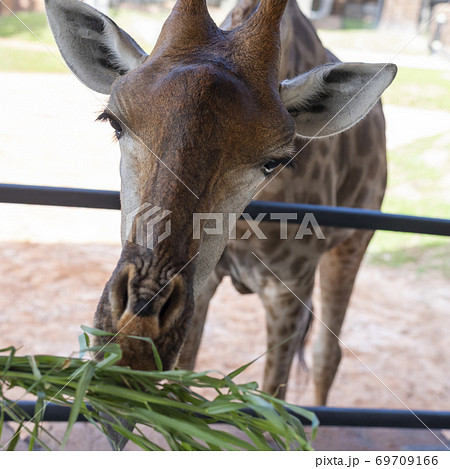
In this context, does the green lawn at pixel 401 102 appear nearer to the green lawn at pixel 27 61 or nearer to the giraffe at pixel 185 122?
the green lawn at pixel 27 61

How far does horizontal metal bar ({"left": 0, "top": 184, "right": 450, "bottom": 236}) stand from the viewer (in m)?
1.89

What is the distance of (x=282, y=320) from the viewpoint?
9.88 feet

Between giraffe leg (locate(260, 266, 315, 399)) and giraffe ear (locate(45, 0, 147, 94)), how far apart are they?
4.35 feet

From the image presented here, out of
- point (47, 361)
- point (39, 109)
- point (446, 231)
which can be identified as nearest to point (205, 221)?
point (47, 361)

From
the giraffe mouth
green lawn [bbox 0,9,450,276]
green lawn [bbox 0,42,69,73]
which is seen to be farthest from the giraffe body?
green lawn [bbox 0,42,69,73]

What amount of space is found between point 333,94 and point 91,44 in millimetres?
821

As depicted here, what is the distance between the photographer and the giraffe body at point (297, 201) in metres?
2.69

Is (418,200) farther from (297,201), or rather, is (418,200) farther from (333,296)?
(297,201)

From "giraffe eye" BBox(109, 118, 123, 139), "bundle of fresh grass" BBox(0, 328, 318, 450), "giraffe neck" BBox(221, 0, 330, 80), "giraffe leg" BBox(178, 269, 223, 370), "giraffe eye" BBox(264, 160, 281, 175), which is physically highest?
"giraffe neck" BBox(221, 0, 330, 80)

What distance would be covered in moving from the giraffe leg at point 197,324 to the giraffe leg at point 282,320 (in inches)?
9.6

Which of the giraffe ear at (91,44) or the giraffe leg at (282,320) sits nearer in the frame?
the giraffe ear at (91,44)

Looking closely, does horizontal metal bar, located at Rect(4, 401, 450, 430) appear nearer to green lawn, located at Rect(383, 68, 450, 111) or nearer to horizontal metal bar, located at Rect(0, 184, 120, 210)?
horizontal metal bar, located at Rect(0, 184, 120, 210)

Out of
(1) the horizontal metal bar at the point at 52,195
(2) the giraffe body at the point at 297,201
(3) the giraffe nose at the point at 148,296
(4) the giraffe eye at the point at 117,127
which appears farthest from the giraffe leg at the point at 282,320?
(3) the giraffe nose at the point at 148,296

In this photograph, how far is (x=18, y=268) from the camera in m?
5.89
